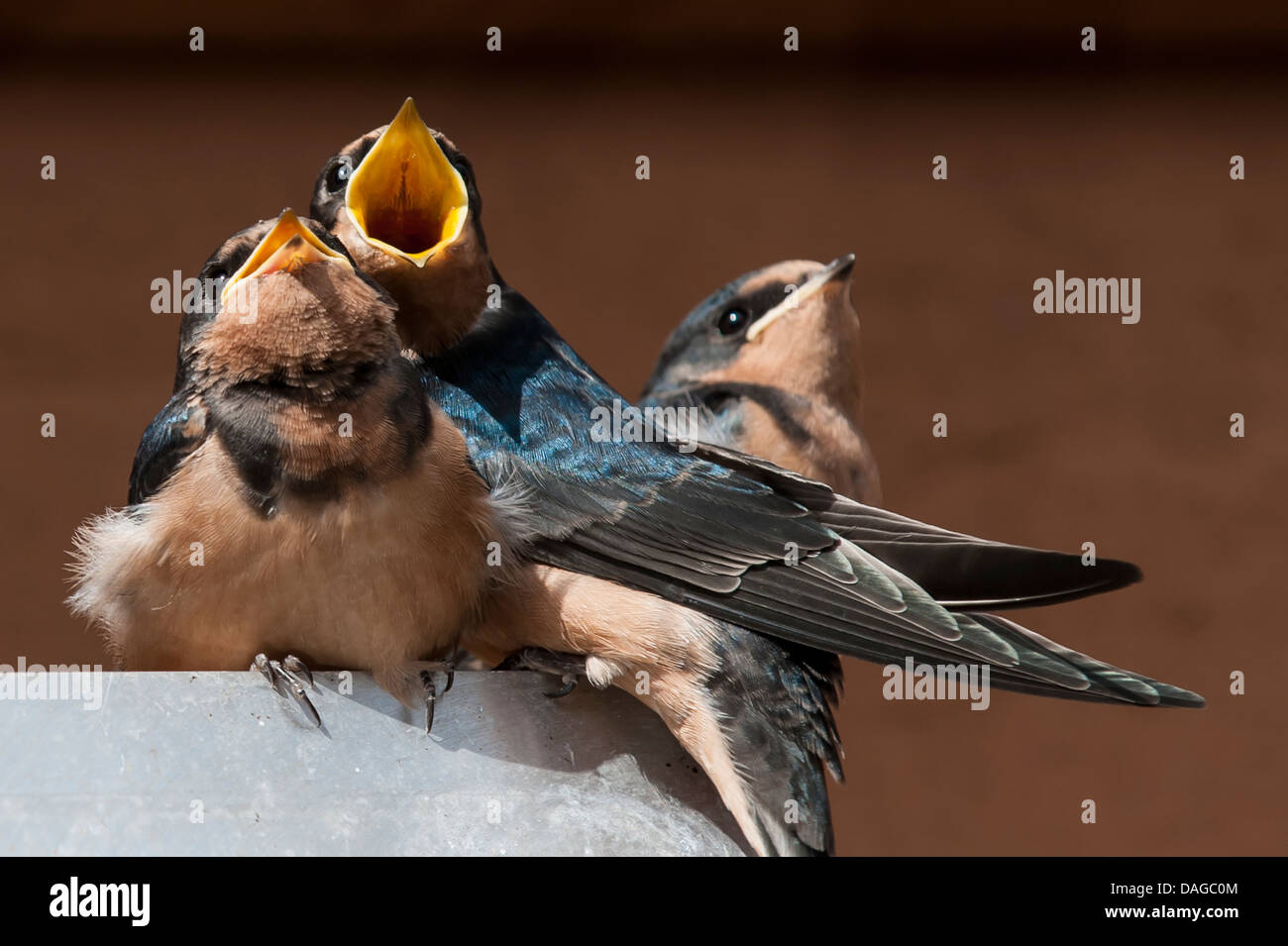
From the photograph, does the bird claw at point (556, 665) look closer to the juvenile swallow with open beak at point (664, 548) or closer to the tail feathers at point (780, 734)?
the juvenile swallow with open beak at point (664, 548)

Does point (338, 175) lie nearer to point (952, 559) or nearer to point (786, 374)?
point (952, 559)

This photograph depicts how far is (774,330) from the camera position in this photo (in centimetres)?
359

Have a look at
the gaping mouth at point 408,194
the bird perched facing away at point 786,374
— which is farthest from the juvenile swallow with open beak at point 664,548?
the bird perched facing away at point 786,374

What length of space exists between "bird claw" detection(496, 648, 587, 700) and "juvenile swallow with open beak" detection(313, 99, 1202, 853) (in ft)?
0.05

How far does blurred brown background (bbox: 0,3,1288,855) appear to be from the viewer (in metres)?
4.33

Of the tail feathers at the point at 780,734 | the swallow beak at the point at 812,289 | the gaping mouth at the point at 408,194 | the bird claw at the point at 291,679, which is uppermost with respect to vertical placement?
the gaping mouth at the point at 408,194

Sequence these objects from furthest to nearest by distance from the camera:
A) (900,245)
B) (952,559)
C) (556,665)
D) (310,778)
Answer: (900,245), (952,559), (556,665), (310,778)

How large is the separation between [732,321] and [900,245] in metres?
1.03

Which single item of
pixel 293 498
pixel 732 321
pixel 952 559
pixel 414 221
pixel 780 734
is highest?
pixel 414 221

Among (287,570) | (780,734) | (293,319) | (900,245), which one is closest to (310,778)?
(287,570)

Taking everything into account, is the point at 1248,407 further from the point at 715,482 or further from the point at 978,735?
the point at 715,482

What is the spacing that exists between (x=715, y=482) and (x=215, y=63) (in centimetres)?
237

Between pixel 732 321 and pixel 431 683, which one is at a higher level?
pixel 732 321

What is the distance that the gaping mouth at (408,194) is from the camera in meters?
2.54
